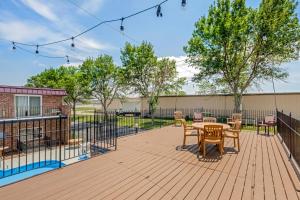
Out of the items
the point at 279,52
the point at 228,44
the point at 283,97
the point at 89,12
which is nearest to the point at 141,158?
the point at 89,12

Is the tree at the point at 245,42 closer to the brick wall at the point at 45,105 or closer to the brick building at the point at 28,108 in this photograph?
the brick wall at the point at 45,105

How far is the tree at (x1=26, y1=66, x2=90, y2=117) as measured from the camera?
21.9 metres

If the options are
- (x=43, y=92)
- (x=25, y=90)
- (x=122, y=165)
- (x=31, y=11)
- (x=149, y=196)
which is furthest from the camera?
(x=43, y=92)

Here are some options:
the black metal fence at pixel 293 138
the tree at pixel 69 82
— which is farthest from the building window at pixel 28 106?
the black metal fence at pixel 293 138

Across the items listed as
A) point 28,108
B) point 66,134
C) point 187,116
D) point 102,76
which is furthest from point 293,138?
point 102,76

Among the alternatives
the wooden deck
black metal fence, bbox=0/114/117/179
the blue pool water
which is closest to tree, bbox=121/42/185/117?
black metal fence, bbox=0/114/117/179

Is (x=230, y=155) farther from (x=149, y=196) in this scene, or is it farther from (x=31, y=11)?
(x=31, y=11)

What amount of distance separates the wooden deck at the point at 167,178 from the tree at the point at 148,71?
44.4 feet

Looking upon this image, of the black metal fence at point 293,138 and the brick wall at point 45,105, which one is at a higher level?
the brick wall at point 45,105

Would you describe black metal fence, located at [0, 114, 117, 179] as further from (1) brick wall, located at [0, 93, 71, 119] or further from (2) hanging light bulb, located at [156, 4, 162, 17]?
(2) hanging light bulb, located at [156, 4, 162, 17]

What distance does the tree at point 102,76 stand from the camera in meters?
22.1

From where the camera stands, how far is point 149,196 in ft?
9.18

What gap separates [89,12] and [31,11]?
195cm

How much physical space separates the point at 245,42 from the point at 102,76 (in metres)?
15.8
